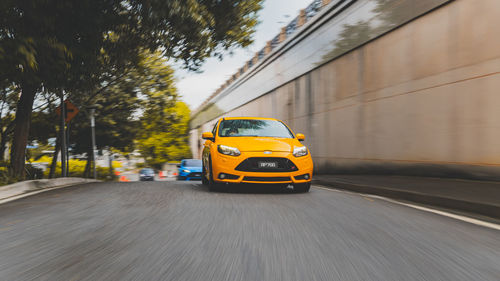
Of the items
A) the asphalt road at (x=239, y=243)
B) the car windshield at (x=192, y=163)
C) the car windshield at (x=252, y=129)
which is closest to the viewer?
the asphalt road at (x=239, y=243)

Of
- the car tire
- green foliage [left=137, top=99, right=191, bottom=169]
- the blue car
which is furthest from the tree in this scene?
green foliage [left=137, top=99, right=191, bottom=169]

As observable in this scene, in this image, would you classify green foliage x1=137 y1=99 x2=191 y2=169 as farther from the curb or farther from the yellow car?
the yellow car

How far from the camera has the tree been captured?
8.23m

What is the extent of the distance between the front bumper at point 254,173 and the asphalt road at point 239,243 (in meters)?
1.39

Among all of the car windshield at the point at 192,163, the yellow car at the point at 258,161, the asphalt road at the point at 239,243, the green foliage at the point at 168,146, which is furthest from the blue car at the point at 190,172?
the green foliage at the point at 168,146

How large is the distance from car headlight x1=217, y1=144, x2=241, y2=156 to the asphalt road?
5.37 feet

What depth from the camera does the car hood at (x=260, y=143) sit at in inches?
308

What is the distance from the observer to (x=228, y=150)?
787 cm

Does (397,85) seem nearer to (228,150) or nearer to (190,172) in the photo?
(228,150)

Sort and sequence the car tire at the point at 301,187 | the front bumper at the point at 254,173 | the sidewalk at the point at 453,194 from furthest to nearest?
the car tire at the point at 301,187 < the front bumper at the point at 254,173 < the sidewalk at the point at 453,194

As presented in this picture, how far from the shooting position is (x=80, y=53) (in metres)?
9.77

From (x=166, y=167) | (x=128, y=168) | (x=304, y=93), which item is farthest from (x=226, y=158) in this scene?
(x=128, y=168)

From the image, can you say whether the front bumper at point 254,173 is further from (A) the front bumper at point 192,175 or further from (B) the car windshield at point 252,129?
(A) the front bumper at point 192,175

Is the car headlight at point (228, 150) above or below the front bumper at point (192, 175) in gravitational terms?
above
